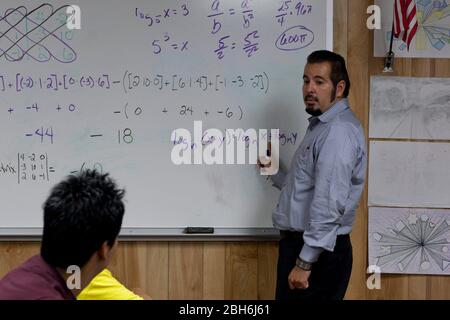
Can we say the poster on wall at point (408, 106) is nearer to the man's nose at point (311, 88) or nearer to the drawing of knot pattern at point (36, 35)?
the man's nose at point (311, 88)

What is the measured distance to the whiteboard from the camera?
2463 mm

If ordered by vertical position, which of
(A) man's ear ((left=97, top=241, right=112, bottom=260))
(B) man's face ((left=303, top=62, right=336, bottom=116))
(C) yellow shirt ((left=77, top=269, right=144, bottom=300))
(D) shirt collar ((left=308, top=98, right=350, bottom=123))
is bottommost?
(C) yellow shirt ((left=77, top=269, right=144, bottom=300))

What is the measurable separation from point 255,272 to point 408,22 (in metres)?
1.22

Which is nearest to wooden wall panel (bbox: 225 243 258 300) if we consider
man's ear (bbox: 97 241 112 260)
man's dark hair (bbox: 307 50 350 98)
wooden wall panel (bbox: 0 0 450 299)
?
wooden wall panel (bbox: 0 0 450 299)

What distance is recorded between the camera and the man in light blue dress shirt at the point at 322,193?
6.81 feet

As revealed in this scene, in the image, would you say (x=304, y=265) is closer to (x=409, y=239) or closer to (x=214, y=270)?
(x=214, y=270)

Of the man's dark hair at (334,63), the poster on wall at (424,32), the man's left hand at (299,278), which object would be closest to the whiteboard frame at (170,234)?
the man's left hand at (299,278)

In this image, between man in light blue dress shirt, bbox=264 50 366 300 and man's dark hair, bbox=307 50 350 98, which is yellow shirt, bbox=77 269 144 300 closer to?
man in light blue dress shirt, bbox=264 50 366 300

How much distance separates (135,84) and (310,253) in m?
0.99

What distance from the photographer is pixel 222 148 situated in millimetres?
2500

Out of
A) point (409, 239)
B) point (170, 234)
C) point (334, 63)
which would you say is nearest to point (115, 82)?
point (170, 234)
